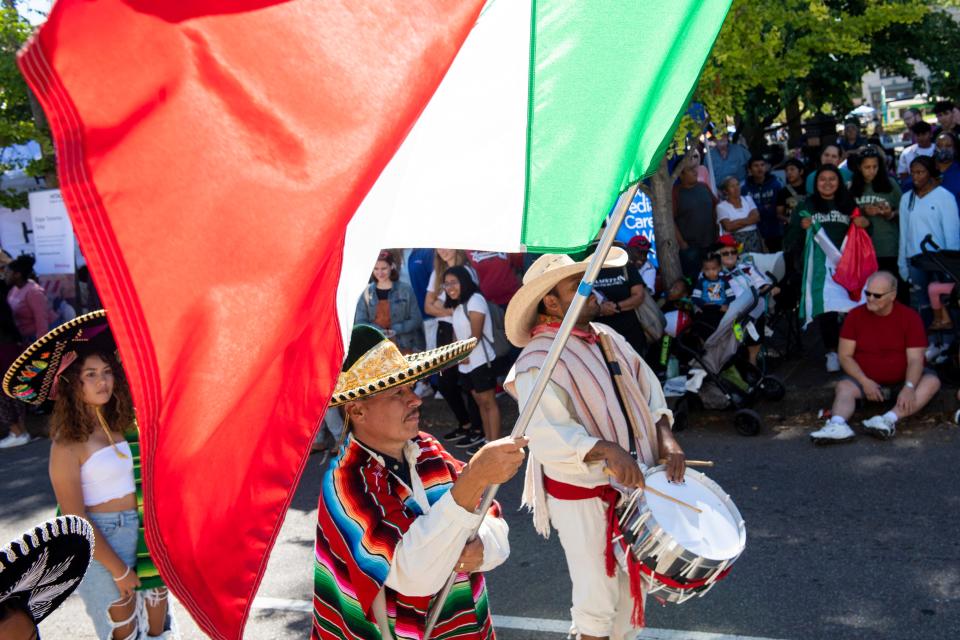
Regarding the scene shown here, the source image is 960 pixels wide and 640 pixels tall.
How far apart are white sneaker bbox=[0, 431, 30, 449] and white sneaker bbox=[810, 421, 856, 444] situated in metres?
9.40

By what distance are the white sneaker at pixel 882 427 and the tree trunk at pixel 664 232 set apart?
3.03m

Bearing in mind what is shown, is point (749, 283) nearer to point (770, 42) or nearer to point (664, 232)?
point (664, 232)

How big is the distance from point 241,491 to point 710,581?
7.12 ft

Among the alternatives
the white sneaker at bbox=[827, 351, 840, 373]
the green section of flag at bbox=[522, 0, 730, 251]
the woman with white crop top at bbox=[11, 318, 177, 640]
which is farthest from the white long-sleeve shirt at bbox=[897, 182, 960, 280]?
the woman with white crop top at bbox=[11, 318, 177, 640]

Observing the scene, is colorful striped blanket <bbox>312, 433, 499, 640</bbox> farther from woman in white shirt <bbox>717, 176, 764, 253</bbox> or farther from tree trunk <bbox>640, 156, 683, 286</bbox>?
woman in white shirt <bbox>717, 176, 764, 253</bbox>

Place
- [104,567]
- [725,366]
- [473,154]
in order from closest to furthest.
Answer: [473,154], [104,567], [725,366]

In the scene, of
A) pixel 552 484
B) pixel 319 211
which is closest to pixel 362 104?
pixel 319 211

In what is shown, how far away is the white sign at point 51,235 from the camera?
14180 millimetres

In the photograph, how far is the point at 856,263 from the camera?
29.9 ft

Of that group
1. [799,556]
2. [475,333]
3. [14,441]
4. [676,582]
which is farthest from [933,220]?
[14,441]

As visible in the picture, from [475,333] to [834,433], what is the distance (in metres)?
3.18

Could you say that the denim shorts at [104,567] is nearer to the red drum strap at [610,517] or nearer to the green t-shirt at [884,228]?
the red drum strap at [610,517]

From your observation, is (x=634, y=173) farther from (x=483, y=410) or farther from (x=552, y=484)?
(x=483, y=410)

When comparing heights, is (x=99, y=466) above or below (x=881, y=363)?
above
